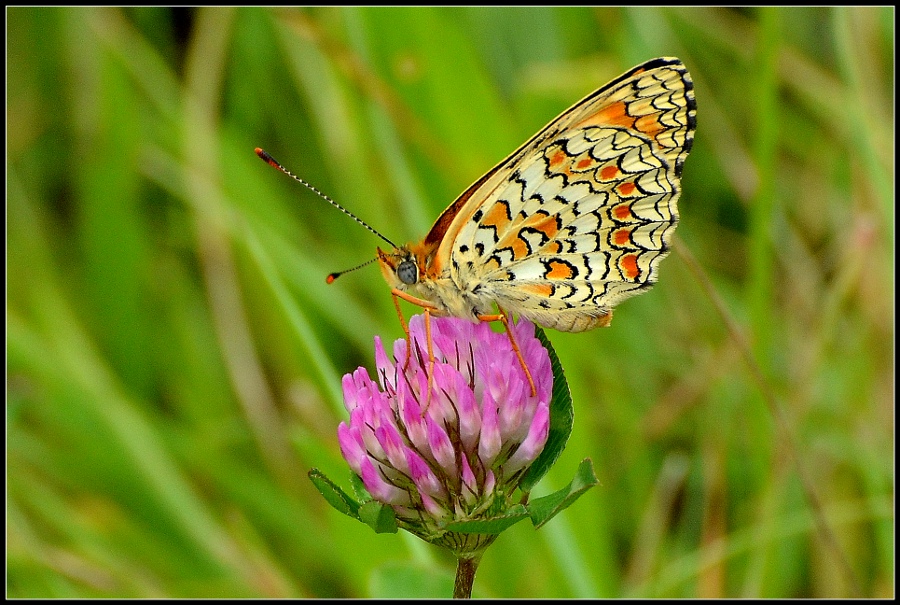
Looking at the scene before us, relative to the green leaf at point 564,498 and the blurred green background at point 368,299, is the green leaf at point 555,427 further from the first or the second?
the blurred green background at point 368,299

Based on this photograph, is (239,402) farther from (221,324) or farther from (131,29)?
(131,29)

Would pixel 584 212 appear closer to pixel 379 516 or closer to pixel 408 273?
pixel 408 273

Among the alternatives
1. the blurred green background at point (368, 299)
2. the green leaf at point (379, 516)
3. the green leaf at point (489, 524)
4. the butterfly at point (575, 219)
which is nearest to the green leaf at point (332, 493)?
the green leaf at point (379, 516)

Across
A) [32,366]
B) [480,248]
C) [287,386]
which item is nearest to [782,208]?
[287,386]

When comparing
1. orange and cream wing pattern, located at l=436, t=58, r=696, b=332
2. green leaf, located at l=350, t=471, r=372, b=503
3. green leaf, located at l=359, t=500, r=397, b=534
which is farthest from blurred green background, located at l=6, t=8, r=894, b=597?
green leaf, located at l=359, t=500, r=397, b=534

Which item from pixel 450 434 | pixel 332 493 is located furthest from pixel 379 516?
pixel 450 434
